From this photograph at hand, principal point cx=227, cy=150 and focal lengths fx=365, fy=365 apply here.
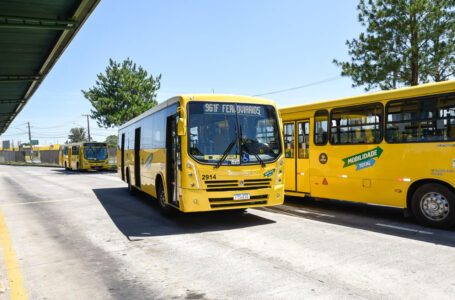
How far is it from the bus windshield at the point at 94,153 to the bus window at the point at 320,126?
29.1 metres

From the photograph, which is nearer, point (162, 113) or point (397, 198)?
point (397, 198)

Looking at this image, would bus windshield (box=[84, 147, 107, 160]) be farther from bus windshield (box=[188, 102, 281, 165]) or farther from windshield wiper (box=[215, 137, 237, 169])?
windshield wiper (box=[215, 137, 237, 169])

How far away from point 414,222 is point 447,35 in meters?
13.4

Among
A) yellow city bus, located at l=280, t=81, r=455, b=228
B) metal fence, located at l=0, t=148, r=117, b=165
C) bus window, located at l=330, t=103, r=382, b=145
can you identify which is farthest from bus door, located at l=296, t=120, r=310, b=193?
metal fence, located at l=0, t=148, r=117, b=165

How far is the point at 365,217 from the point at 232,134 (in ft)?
13.0

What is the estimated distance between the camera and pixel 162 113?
379 inches

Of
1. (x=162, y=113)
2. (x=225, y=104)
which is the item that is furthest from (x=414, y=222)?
(x=162, y=113)

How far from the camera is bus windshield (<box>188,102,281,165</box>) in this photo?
7.80m

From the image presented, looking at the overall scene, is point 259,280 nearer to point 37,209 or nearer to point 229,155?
point 229,155

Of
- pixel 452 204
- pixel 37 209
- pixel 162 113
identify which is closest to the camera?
pixel 452 204

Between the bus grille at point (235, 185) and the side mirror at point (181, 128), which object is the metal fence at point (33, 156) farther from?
the bus grille at point (235, 185)

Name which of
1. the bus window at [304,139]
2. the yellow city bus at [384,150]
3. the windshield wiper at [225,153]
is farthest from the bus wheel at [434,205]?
the windshield wiper at [225,153]

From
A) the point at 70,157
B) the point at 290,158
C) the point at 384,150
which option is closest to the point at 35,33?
the point at 290,158

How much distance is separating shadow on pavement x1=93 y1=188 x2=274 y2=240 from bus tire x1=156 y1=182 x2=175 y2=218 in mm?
128
